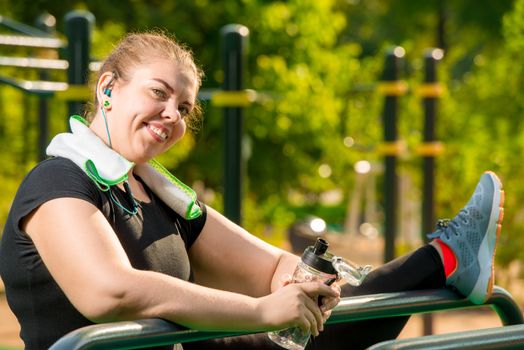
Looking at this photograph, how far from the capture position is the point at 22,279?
82.6 inches

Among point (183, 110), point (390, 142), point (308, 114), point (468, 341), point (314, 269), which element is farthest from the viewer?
point (308, 114)

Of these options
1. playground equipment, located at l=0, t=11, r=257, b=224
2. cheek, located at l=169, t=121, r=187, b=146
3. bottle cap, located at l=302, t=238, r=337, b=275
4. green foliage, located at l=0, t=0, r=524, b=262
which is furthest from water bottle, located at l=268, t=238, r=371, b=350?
green foliage, located at l=0, t=0, r=524, b=262

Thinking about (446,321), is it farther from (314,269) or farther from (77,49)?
(314,269)

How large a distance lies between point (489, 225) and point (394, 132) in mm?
3260

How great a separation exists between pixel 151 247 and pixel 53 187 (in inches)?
12.7

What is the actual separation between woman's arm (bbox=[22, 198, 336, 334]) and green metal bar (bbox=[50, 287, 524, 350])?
0.04 meters

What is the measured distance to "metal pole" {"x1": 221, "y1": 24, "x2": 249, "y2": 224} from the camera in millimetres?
4352

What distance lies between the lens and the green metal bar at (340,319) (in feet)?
5.53

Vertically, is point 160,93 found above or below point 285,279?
above

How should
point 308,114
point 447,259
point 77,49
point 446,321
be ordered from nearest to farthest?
point 447,259 < point 77,49 < point 446,321 < point 308,114

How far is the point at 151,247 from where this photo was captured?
2.27 meters

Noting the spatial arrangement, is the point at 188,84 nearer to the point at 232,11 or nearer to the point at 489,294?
the point at 489,294

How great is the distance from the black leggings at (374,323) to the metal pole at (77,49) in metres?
1.80

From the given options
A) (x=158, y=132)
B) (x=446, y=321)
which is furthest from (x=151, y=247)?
(x=446, y=321)
